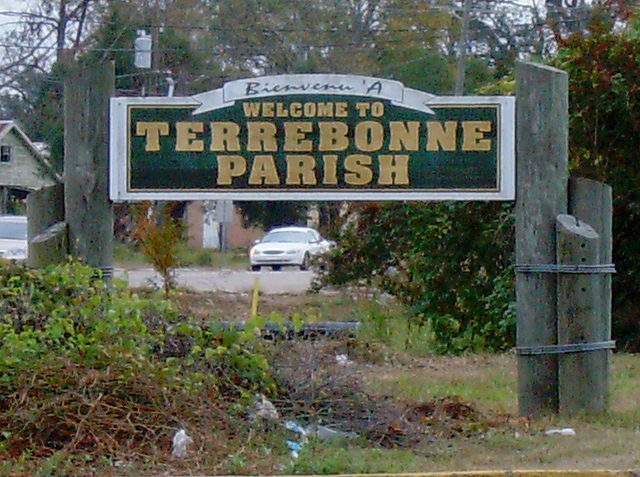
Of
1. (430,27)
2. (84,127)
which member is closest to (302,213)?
(430,27)

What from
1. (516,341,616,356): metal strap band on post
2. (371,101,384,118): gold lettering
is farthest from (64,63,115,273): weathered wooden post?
(516,341,616,356): metal strap band on post

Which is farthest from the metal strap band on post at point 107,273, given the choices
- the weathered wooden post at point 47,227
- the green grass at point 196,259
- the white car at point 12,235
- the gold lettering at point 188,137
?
the green grass at point 196,259

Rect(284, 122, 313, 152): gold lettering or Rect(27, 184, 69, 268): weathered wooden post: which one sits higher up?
Rect(284, 122, 313, 152): gold lettering

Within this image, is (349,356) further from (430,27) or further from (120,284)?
(430,27)

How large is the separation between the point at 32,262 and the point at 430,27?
40.4 meters

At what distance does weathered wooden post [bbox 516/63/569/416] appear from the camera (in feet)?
27.6

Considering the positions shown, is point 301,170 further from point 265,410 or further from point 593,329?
point 593,329

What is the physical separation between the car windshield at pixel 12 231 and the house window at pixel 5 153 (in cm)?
2568

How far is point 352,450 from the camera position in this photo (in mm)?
7270

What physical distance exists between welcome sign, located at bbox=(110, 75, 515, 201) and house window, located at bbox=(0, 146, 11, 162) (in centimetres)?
4514

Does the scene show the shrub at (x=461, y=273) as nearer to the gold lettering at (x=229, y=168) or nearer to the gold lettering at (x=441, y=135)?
the gold lettering at (x=441, y=135)

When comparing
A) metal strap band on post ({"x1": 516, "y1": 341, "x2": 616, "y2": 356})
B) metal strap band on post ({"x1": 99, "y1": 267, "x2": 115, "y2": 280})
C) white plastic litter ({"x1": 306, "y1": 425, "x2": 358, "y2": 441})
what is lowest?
white plastic litter ({"x1": 306, "y1": 425, "x2": 358, "y2": 441})

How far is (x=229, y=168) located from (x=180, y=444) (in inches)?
94.8

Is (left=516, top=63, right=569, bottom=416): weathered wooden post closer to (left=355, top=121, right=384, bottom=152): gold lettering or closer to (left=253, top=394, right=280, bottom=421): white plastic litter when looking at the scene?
(left=355, top=121, right=384, bottom=152): gold lettering
